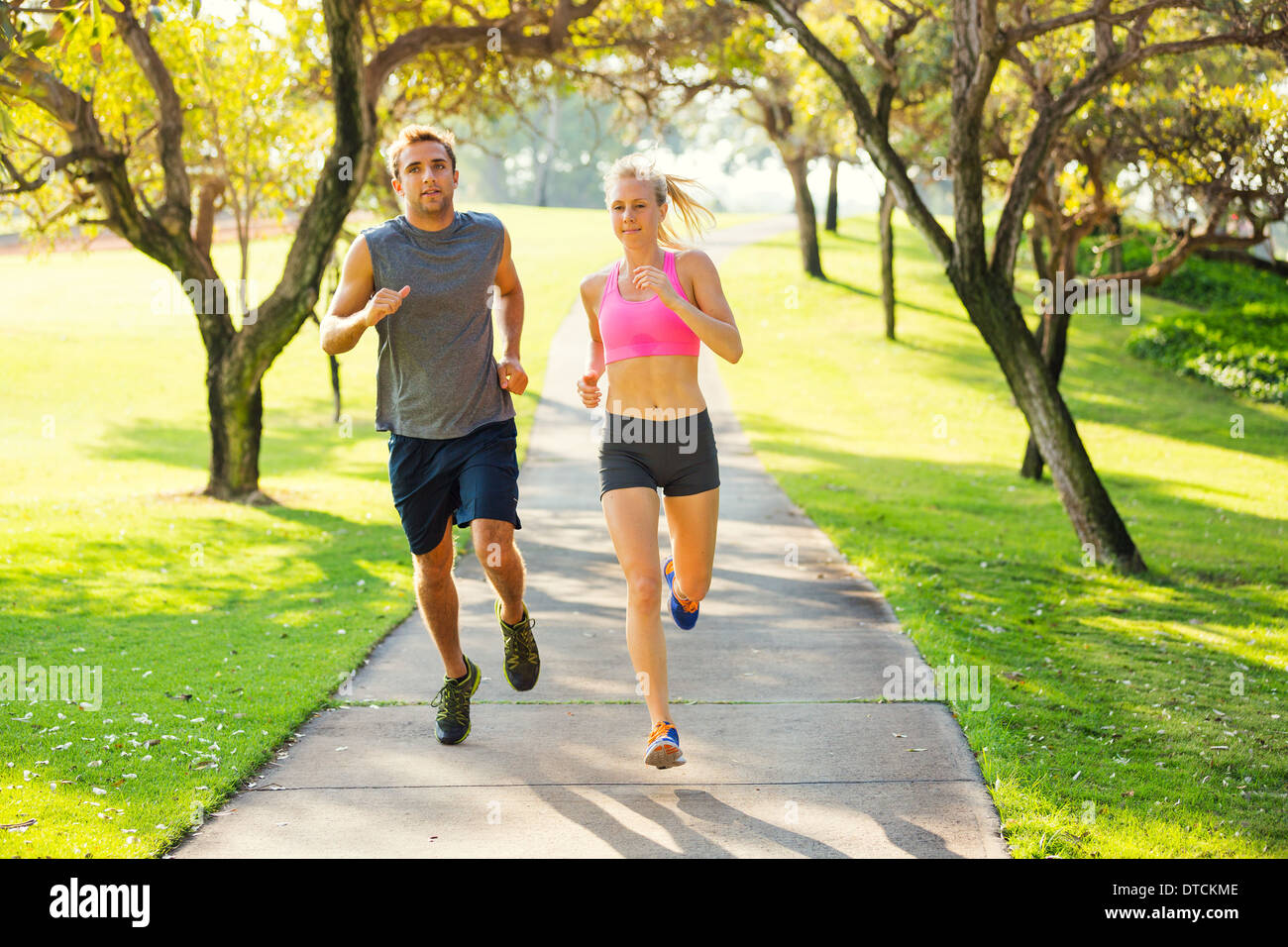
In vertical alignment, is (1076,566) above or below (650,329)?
below

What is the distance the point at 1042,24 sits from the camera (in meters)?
8.39

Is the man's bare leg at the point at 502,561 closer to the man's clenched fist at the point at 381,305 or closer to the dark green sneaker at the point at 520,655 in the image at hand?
the dark green sneaker at the point at 520,655

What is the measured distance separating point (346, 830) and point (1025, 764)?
2597mm

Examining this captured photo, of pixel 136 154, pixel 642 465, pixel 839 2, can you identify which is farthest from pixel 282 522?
pixel 839 2

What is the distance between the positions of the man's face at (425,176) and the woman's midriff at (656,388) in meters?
0.98

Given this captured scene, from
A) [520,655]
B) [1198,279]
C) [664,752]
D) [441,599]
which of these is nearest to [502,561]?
[441,599]

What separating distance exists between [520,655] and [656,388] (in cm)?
131

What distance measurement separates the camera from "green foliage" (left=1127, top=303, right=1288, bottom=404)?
21188 millimetres

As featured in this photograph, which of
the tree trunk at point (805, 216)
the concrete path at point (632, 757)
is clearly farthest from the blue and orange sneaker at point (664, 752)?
the tree trunk at point (805, 216)

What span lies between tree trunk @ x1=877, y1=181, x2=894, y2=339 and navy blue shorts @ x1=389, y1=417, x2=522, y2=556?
63.9 ft

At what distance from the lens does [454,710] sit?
5.14 metres

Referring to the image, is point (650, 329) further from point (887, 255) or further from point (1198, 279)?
point (1198, 279)

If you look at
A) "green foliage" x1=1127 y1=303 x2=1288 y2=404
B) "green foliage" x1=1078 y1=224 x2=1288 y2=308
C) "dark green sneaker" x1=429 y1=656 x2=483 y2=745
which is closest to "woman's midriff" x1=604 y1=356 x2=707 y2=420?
"dark green sneaker" x1=429 y1=656 x2=483 y2=745

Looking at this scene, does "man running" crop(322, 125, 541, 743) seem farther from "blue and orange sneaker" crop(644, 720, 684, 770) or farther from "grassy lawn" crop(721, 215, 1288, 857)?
→ "grassy lawn" crop(721, 215, 1288, 857)
